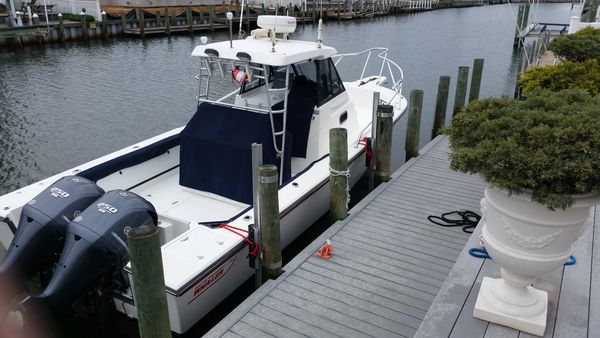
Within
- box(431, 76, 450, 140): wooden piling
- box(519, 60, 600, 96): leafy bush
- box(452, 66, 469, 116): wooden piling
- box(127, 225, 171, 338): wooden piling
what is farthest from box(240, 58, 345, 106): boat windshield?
box(127, 225, 171, 338): wooden piling

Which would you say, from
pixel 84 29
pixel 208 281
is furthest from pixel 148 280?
pixel 84 29

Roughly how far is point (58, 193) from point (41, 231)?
1.39 ft

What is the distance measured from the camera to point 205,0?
131 feet

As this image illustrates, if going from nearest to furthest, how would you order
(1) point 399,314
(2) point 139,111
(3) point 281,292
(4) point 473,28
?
1. (1) point 399,314
2. (3) point 281,292
3. (2) point 139,111
4. (4) point 473,28

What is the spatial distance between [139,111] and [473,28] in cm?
2789

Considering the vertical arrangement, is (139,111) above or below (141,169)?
below

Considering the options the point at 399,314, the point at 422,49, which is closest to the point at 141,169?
the point at 399,314

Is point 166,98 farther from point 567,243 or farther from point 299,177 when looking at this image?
point 567,243

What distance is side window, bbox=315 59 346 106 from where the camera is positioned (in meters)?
6.50

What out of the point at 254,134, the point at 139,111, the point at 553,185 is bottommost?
the point at 139,111

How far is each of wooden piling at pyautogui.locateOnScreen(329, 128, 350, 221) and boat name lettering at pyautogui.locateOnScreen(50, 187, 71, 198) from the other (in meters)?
2.62

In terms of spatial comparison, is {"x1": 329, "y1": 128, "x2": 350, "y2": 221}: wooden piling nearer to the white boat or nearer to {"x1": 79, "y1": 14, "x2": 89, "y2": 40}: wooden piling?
the white boat

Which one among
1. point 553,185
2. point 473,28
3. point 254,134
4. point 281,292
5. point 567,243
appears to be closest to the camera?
point 553,185

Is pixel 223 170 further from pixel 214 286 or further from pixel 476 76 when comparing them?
pixel 476 76
